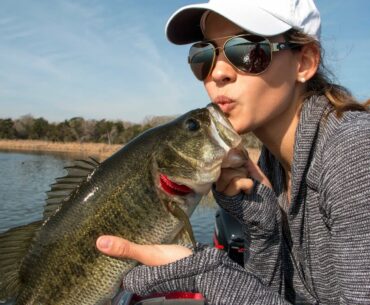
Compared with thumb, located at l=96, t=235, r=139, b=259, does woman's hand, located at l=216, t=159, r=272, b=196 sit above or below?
above

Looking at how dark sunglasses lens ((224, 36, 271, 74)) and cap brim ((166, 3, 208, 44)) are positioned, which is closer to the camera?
dark sunglasses lens ((224, 36, 271, 74))

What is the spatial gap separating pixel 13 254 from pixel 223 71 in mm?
1942

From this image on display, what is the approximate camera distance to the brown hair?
2.93 m

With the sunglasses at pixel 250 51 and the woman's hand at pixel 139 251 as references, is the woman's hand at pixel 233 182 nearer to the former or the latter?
the woman's hand at pixel 139 251

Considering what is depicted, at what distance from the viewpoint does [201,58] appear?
3.11m

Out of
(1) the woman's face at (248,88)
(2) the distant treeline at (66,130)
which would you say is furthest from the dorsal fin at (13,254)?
(2) the distant treeline at (66,130)

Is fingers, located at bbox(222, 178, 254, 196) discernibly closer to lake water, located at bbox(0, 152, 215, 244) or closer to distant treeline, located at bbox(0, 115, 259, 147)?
lake water, located at bbox(0, 152, 215, 244)

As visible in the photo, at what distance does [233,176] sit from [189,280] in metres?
0.78

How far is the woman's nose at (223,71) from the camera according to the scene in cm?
296

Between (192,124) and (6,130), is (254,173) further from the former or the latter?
(6,130)

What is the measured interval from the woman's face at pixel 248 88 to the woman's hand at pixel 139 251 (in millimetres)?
963

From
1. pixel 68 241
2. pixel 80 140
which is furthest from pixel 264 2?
pixel 80 140

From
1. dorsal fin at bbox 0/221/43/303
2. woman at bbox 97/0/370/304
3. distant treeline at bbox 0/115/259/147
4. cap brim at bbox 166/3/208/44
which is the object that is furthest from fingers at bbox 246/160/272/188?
distant treeline at bbox 0/115/259/147

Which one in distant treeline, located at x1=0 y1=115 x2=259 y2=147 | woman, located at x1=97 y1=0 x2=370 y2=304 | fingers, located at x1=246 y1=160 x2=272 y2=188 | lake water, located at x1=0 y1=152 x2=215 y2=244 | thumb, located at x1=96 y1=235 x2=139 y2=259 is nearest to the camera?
woman, located at x1=97 y1=0 x2=370 y2=304
